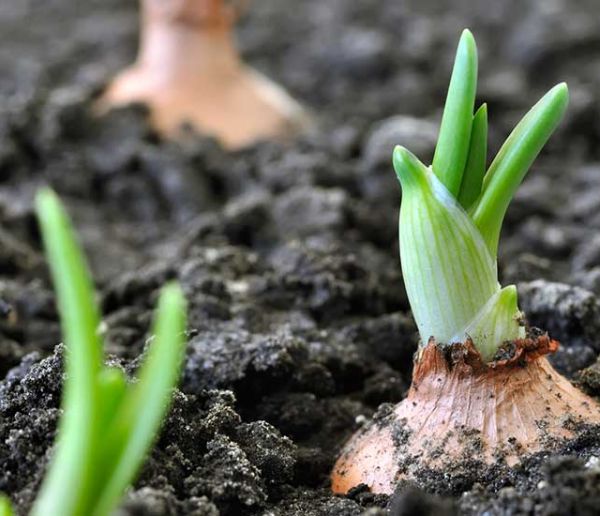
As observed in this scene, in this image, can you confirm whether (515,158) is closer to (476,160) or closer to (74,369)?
(476,160)

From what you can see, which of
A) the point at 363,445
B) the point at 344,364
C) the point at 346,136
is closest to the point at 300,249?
the point at 344,364

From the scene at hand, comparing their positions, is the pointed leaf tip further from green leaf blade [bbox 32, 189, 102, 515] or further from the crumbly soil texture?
green leaf blade [bbox 32, 189, 102, 515]

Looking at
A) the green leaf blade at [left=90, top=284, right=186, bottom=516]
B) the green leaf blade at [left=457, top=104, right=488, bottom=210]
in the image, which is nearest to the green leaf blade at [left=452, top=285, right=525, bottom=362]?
the green leaf blade at [left=457, top=104, right=488, bottom=210]

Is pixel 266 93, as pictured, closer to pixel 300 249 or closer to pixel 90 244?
pixel 90 244

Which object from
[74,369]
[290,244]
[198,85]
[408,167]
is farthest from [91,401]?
[198,85]

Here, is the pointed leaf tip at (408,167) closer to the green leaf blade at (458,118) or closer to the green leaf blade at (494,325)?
the green leaf blade at (458,118)

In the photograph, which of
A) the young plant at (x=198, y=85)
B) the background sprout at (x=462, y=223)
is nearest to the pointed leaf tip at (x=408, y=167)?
the background sprout at (x=462, y=223)
